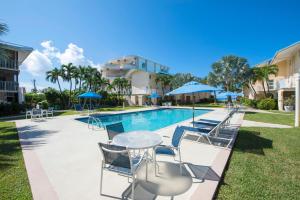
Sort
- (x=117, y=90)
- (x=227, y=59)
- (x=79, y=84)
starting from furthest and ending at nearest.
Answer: (x=227, y=59)
(x=117, y=90)
(x=79, y=84)

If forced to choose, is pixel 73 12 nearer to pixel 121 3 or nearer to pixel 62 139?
pixel 121 3

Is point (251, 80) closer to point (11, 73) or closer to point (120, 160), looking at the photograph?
point (120, 160)

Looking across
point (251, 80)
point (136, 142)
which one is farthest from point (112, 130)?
point (251, 80)

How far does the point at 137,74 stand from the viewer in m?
39.8

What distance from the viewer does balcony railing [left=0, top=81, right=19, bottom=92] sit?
63.8ft

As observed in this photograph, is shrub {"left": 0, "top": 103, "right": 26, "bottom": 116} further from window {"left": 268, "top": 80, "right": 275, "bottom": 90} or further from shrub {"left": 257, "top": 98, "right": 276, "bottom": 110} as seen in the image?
window {"left": 268, "top": 80, "right": 275, "bottom": 90}

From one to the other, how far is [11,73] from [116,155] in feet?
86.3

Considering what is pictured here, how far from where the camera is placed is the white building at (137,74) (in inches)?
1502

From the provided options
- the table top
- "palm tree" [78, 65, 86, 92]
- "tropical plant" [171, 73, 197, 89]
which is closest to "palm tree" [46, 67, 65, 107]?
"palm tree" [78, 65, 86, 92]

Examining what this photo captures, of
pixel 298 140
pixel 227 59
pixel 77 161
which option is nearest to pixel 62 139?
pixel 77 161

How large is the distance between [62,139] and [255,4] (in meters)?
17.9

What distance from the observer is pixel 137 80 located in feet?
130

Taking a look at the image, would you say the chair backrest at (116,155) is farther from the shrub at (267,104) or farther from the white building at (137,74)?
the white building at (137,74)

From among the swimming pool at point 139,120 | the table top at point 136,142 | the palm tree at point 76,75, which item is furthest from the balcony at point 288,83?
the palm tree at point 76,75
